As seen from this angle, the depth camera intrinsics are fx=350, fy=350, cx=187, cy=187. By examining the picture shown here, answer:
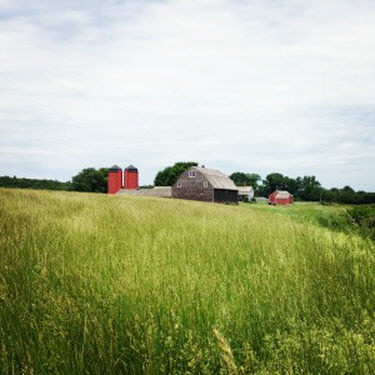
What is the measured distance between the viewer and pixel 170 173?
275 feet

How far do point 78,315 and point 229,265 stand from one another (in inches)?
99.2

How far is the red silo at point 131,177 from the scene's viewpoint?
74.4m

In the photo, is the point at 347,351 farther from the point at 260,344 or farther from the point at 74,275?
the point at 74,275

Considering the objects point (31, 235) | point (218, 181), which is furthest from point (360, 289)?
point (218, 181)

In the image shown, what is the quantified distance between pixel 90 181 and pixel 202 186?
45.4 meters

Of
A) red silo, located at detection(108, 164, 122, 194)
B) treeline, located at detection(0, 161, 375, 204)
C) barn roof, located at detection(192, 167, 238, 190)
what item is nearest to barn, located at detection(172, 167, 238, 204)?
barn roof, located at detection(192, 167, 238, 190)

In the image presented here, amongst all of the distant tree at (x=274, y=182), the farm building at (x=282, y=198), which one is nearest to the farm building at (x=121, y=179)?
the farm building at (x=282, y=198)

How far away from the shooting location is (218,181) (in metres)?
54.9

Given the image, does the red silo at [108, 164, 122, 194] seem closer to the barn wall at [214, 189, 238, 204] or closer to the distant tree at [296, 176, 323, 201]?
the barn wall at [214, 189, 238, 204]

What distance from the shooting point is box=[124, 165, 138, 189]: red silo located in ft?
244

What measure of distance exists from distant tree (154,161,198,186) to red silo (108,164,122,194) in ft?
37.1

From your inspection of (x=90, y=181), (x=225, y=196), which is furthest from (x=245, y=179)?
(x=225, y=196)

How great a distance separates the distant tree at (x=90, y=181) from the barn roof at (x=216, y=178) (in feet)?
133

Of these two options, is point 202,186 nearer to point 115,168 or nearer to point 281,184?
point 115,168
